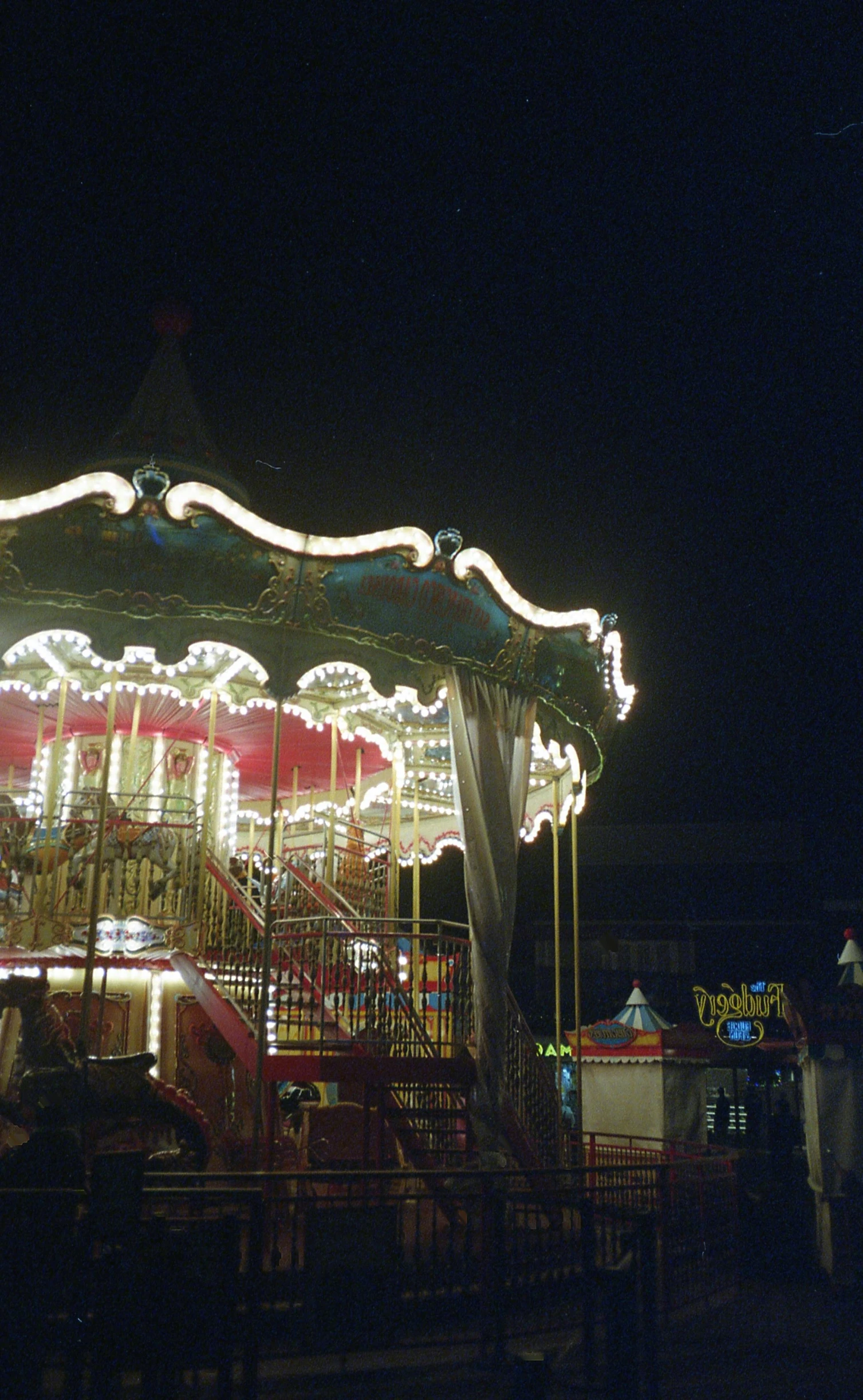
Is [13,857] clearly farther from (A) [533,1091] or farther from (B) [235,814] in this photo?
(A) [533,1091]

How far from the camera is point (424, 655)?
9578 millimetres

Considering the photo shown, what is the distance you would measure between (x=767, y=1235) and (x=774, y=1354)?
12.4 feet

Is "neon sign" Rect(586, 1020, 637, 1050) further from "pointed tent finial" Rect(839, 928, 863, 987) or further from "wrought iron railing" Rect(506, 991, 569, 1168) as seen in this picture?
"wrought iron railing" Rect(506, 991, 569, 1168)

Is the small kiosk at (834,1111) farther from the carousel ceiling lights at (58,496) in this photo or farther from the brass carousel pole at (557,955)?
the carousel ceiling lights at (58,496)

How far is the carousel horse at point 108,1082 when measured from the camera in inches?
304

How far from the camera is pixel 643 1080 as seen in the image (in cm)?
1559

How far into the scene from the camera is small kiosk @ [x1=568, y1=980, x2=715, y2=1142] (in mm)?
15438

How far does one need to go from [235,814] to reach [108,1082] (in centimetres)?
559

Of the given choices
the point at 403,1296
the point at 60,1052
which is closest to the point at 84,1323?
the point at 403,1296

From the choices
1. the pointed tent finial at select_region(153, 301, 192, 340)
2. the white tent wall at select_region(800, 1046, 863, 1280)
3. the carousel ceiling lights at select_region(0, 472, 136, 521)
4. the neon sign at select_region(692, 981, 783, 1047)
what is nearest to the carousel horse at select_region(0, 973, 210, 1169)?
the carousel ceiling lights at select_region(0, 472, 136, 521)

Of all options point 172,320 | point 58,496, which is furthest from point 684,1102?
point 172,320

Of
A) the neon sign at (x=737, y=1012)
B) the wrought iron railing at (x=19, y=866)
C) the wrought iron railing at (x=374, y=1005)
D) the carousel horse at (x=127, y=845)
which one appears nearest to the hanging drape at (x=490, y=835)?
the wrought iron railing at (x=374, y=1005)

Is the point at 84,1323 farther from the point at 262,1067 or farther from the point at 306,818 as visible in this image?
the point at 306,818

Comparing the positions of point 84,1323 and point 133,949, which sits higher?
point 133,949
